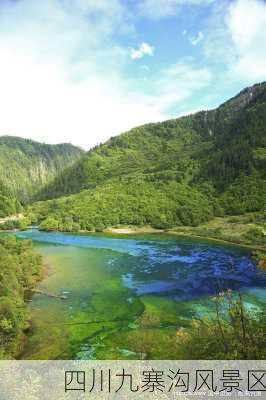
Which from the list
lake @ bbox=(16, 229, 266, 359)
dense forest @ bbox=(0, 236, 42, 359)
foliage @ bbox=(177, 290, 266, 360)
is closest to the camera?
foliage @ bbox=(177, 290, 266, 360)

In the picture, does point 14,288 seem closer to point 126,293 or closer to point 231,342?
point 126,293

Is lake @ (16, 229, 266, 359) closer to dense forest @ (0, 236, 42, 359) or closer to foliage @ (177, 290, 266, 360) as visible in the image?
dense forest @ (0, 236, 42, 359)

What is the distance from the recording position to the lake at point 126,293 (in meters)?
56.5

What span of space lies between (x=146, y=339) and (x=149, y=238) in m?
109

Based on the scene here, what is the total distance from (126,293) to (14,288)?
22.7 metres

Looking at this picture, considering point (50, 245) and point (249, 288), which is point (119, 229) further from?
point (249, 288)

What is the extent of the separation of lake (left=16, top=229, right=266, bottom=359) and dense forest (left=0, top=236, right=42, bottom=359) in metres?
2.20

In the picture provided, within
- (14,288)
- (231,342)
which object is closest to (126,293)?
(14,288)

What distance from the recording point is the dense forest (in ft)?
180

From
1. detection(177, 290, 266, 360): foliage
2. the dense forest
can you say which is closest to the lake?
the dense forest

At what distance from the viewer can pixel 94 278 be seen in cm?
9475

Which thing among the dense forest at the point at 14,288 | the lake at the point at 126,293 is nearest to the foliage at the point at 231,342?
the lake at the point at 126,293

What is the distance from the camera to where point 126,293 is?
272 ft

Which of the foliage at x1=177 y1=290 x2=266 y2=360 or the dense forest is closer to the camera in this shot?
the foliage at x1=177 y1=290 x2=266 y2=360
